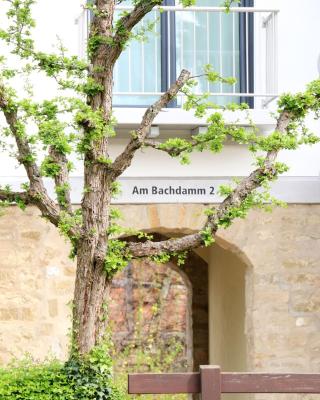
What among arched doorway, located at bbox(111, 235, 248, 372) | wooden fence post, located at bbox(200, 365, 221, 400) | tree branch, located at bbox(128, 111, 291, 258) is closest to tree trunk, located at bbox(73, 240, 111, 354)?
tree branch, located at bbox(128, 111, 291, 258)

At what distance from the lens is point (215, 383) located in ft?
31.5

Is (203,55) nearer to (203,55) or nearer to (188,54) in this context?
(203,55)

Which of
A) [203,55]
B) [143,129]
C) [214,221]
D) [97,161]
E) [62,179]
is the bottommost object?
[214,221]

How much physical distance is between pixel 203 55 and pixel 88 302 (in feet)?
14.3

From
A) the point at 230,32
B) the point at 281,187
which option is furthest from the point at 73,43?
the point at 281,187

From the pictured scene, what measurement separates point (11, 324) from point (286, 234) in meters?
2.99

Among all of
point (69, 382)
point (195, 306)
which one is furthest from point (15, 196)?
point (195, 306)

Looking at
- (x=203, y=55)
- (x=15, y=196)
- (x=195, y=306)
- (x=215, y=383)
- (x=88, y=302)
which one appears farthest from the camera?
(x=195, y=306)

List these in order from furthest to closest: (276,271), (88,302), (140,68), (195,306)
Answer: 1. (195,306)
2. (140,68)
3. (276,271)
4. (88,302)

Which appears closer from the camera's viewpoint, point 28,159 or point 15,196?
point 28,159

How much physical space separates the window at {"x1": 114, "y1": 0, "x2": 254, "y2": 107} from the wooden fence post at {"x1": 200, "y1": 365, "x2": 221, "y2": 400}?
186 inches

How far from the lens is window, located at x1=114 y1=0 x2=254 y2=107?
Result: 45.4 ft

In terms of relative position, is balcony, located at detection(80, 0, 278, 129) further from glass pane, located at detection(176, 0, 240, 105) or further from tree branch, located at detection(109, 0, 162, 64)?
tree branch, located at detection(109, 0, 162, 64)

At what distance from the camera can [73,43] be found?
44.5 feet
